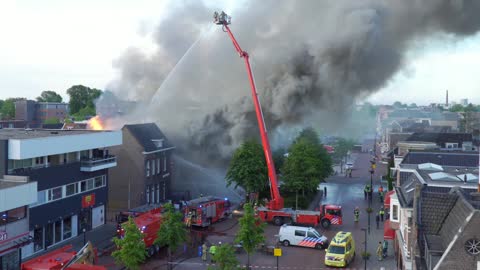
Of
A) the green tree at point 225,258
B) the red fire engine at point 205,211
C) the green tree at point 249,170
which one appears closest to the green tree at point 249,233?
the green tree at point 225,258

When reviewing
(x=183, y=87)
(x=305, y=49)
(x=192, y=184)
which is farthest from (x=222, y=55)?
(x=192, y=184)

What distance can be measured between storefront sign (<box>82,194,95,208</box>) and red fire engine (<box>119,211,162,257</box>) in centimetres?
387

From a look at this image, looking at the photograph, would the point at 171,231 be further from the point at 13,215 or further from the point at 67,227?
the point at 67,227

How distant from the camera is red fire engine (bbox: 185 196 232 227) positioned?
90.7 ft

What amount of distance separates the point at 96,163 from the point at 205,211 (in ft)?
21.0

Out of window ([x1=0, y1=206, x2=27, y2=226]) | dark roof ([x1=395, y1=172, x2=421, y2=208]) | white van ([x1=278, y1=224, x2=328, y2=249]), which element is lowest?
white van ([x1=278, y1=224, x2=328, y2=249])

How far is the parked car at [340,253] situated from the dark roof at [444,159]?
8.60 metres

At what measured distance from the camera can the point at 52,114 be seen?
9388 centimetres

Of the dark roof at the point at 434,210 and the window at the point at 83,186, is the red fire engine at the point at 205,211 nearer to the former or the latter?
the window at the point at 83,186

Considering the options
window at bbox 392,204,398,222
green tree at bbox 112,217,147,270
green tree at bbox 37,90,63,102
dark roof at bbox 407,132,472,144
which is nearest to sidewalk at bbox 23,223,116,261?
green tree at bbox 112,217,147,270

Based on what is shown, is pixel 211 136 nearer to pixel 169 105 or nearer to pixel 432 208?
pixel 169 105

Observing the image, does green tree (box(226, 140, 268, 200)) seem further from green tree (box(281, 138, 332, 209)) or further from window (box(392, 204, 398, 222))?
window (box(392, 204, 398, 222))

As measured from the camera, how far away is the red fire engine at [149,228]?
2184 centimetres

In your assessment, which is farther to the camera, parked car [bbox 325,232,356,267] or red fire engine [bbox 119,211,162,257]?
red fire engine [bbox 119,211,162,257]
